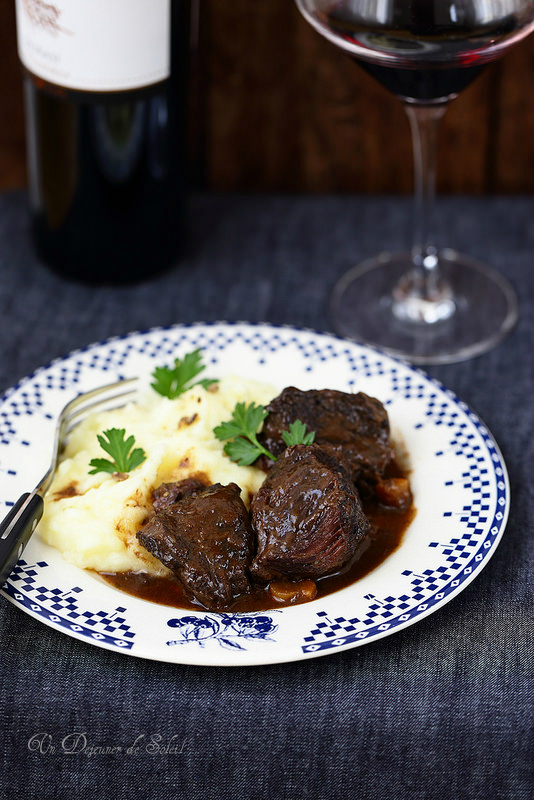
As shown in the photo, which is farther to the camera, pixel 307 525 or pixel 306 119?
pixel 306 119

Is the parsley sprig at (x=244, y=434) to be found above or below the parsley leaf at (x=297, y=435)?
below

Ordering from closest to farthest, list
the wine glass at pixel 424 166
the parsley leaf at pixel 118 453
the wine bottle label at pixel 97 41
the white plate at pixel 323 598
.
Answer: the white plate at pixel 323 598 < the parsley leaf at pixel 118 453 < the wine glass at pixel 424 166 < the wine bottle label at pixel 97 41

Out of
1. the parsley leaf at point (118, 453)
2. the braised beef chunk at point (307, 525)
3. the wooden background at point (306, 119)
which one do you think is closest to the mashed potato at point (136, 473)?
the parsley leaf at point (118, 453)

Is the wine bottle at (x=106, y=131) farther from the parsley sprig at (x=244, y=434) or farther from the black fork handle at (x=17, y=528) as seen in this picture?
the black fork handle at (x=17, y=528)

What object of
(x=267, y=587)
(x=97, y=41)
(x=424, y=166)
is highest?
(x=97, y=41)

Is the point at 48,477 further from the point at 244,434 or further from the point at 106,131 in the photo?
the point at 106,131

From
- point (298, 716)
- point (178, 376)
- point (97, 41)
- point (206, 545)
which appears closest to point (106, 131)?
point (97, 41)

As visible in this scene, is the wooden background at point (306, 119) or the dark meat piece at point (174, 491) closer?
the dark meat piece at point (174, 491)

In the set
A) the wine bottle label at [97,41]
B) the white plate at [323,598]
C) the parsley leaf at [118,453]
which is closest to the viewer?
the white plate at [323,598]
